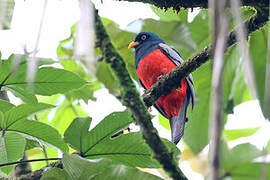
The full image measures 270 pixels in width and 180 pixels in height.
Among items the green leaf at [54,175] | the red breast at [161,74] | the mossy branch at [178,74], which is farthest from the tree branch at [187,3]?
the red breast at [161,74]

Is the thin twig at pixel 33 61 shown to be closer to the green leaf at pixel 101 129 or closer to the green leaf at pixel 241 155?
the green leaf at pixel 101 129

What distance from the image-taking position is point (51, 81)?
1862mm

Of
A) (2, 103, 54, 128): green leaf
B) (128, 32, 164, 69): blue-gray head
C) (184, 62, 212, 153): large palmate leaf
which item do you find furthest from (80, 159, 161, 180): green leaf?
(128, 32, 164, 69): blue-gray head

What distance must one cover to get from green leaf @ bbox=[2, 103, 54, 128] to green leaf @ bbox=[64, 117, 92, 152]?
0.47ft

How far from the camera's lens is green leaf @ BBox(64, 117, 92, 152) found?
170 centimetres

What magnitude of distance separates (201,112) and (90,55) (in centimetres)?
199

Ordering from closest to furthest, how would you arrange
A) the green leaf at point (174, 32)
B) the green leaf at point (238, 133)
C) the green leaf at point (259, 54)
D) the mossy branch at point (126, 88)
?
the mossy branch at point (126, 88) → the green leaf at point (259, 54) → the green leaf at point (174, 32) → the green leaf at point (238, 133)

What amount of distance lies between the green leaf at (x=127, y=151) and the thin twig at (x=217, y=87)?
111 cm

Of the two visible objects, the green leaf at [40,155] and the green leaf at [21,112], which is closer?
the green leaf at [21,112]

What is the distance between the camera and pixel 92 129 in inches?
67.4

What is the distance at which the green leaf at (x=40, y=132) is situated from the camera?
166cm

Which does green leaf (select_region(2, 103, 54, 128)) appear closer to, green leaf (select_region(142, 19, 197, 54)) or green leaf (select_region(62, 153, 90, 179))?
green leaf (select_region(62, 153, 90, 179))

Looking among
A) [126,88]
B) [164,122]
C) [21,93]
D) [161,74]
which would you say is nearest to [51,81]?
[21,93]

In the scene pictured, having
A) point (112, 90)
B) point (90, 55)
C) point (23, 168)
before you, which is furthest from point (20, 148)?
point (90, 55)
